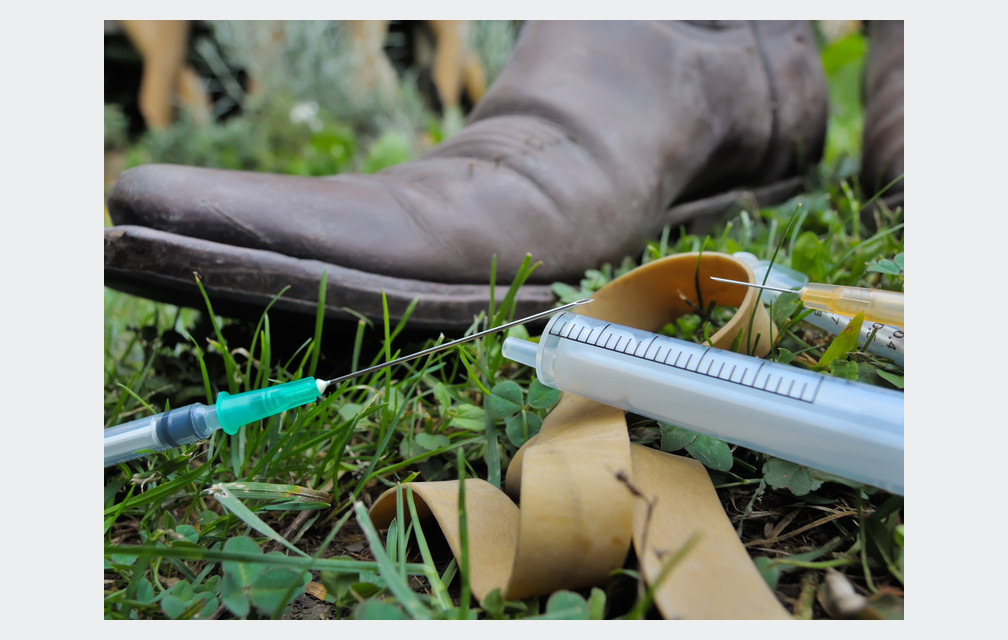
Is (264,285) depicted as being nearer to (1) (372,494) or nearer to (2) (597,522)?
(1) (372,494)

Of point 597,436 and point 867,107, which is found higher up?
point 867,107

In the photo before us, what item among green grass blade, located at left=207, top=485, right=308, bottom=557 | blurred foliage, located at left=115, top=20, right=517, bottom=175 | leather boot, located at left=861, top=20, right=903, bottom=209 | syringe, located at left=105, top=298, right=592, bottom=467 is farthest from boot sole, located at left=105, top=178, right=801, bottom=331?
blurred foliage, located at left=115, top=20, right=517, bottom=175

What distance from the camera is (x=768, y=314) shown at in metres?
0.78

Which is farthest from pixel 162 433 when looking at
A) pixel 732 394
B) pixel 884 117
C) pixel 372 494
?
pixel 884 117

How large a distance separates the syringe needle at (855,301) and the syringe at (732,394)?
0.13 m

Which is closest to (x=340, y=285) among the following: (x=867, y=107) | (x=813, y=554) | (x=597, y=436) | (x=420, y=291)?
(x=420, y=291)

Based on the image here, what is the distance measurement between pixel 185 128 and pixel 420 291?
266 cm

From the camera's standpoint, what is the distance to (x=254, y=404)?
0.70m

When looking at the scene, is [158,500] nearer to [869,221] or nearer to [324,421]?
[324,421]

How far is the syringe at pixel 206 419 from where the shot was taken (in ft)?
2.29

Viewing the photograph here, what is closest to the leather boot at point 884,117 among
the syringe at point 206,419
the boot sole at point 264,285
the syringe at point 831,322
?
the syringe at point 831,322

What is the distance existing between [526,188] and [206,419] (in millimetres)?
644

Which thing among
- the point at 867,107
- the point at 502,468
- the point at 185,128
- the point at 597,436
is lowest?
the point at 185,128

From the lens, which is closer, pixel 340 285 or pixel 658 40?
pixel 340 285
